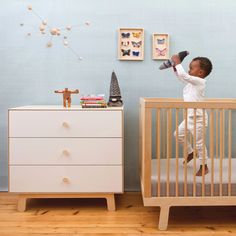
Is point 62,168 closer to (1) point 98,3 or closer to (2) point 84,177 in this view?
(2) point 84,177

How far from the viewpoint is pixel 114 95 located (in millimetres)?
2529

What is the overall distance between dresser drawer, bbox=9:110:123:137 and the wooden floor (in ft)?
1.72

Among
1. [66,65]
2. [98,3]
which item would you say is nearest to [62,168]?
[66,65]

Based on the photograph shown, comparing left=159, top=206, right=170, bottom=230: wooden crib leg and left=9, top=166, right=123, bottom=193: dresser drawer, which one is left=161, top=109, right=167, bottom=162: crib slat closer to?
left=9, top=166, right=123, bottom=193: dresser drawer

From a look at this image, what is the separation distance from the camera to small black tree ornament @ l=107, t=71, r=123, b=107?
8.27ft

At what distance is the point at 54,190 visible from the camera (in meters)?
2.30

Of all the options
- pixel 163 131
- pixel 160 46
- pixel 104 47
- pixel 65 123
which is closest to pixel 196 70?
pixel 160 46

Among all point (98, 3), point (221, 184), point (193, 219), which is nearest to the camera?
point (221, 184)

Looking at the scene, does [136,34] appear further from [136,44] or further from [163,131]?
[163,131]

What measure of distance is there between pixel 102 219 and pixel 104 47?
1.32 metres

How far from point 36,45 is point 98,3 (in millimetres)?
590

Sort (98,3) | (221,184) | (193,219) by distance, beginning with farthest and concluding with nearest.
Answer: (98,3) < (193,219) < (221,184)

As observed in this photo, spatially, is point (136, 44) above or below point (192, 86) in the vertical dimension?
above

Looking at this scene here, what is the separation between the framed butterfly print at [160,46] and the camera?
2721 millimetres
